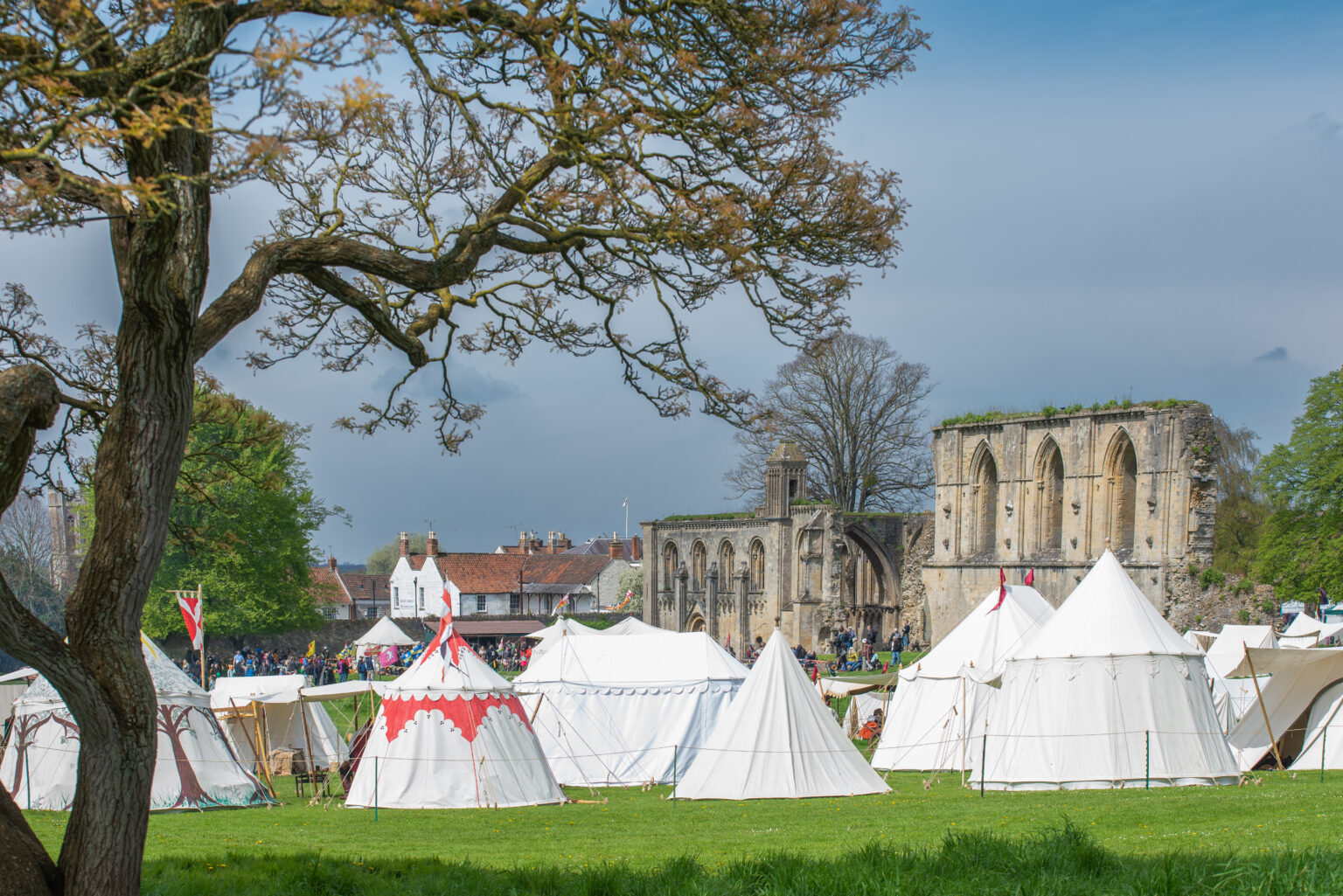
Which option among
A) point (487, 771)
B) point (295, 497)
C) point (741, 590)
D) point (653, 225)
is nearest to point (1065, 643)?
point (487, 771)

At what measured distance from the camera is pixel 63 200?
6.79 meters

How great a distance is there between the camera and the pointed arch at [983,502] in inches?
1997

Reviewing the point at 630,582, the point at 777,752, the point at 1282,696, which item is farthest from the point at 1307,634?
the point at 630,582

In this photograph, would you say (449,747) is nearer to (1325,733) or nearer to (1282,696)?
(1325,733)

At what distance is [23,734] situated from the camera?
1938cm

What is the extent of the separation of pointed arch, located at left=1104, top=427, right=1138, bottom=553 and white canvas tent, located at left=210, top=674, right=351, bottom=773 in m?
29.4

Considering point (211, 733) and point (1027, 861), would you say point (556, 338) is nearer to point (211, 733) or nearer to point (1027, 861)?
point (1027, 861)

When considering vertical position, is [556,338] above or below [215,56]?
below

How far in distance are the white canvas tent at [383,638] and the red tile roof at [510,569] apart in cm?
3094

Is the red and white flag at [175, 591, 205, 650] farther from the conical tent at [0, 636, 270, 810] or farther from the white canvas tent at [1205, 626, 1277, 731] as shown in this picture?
the white canvas tent at [1205, 626, 1277, 731]

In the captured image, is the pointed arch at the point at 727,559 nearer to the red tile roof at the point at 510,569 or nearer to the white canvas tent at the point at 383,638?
the red tile roof at the point at 510,569

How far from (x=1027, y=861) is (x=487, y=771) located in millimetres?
11977

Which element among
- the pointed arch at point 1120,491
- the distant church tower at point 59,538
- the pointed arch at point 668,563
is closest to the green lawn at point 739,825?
the pointed arch at point 1120,491

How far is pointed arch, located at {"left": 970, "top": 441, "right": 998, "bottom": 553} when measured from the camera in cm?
5072
